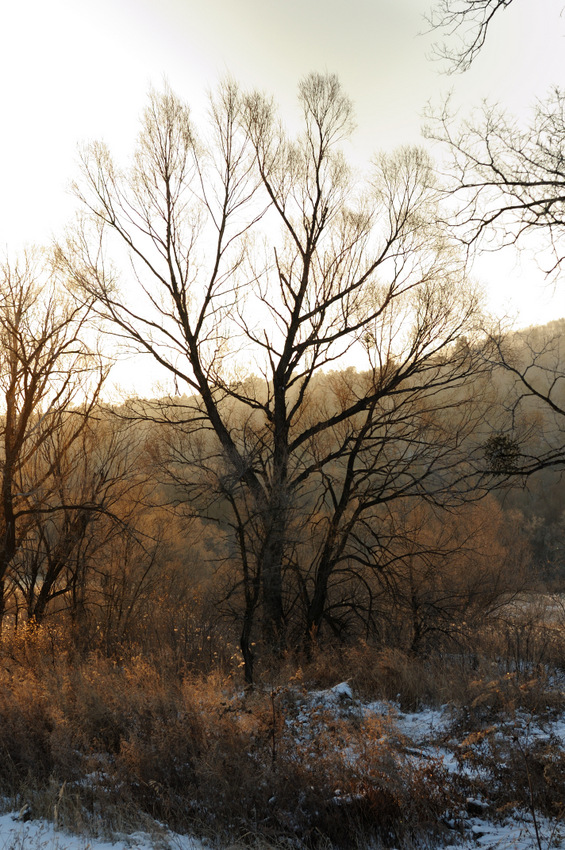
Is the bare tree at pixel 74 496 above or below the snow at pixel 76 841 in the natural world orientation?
above

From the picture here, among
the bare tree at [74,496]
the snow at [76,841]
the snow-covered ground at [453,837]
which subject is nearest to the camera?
the snow-covered ground at [453,837]

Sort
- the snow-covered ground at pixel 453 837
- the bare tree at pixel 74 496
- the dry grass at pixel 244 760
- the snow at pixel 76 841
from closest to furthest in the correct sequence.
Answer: the snow-covered ground at pixel 453 837
the snow at pixel 76 841
the dry grass at pixel 244 760
the bare tree at pixel 74 496

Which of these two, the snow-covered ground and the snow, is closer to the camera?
the snow-covered ground

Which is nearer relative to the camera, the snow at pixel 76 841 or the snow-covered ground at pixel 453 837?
the snow-covered ground at pixel 453 837

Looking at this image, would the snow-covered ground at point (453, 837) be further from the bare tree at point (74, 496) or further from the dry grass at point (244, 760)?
the bare tree at point (74, 496)

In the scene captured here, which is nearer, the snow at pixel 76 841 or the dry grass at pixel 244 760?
the snow at pixel 76 841

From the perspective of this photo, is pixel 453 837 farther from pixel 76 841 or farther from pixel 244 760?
pixel 76 841

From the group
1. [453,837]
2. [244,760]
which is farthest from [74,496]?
[453,837]

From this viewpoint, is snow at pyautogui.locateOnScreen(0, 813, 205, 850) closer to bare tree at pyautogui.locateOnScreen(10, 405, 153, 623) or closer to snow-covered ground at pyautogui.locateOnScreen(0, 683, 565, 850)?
snow-covered ground at pyautogui.locateOnScreen(0, 683, 565, 850)

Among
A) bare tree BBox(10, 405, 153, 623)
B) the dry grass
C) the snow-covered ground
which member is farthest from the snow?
bare tree BBox(10, 405, 153, 623)

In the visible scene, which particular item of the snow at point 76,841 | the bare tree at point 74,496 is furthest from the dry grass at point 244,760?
the bare tree at point 74,496

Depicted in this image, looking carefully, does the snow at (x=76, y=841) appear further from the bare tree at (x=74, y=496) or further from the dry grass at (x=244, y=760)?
the bare tree at (x=74, y=496)

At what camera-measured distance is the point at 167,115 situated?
12.8m

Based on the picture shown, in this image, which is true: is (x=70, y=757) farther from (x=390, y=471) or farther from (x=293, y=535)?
(x=390, y=471)
